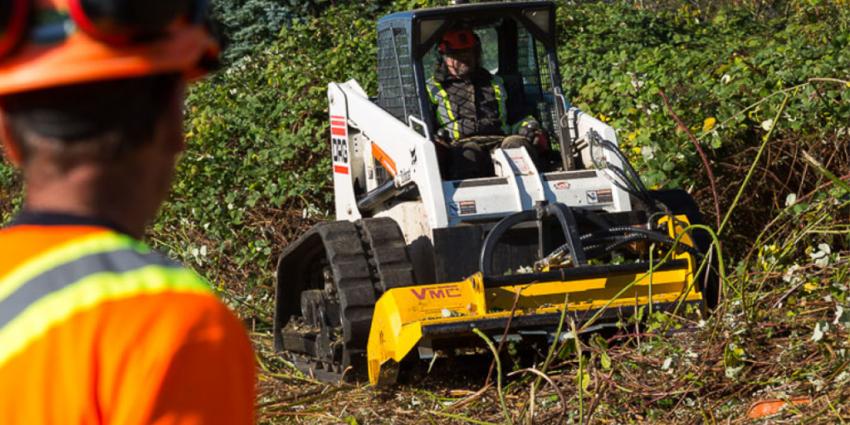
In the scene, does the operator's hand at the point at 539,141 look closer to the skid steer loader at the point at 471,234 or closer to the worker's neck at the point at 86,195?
the skid steer loader at the point at 471,234

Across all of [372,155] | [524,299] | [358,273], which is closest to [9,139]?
[524,299]

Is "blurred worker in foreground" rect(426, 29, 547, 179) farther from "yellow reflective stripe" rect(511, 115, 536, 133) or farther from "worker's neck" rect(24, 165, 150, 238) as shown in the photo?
"worker's neck" rect(24, 165, 150, 238)

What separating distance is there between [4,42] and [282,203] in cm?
1043

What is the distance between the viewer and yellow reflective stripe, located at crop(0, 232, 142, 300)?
62.3 inches

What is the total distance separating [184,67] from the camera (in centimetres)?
161

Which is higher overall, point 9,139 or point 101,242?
point 9,139

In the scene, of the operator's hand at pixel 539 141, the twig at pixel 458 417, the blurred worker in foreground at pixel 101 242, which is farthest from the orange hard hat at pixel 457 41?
the blurred worker in foreground at pixel 101 242

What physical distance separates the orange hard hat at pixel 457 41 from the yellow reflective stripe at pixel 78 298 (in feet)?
24.8

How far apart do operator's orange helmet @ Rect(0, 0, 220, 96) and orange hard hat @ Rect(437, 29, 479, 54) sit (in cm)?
755

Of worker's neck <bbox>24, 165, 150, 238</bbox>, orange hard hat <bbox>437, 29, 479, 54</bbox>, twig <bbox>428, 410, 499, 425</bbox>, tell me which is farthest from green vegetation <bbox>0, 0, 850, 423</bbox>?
worker's neck <bbox>24, 165, 150, 238</bbox>

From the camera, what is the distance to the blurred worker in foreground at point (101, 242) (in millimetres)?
1477

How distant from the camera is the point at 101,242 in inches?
62.7

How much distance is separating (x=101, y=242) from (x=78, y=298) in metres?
0.09

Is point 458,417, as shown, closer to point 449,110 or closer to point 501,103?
point 449,110
